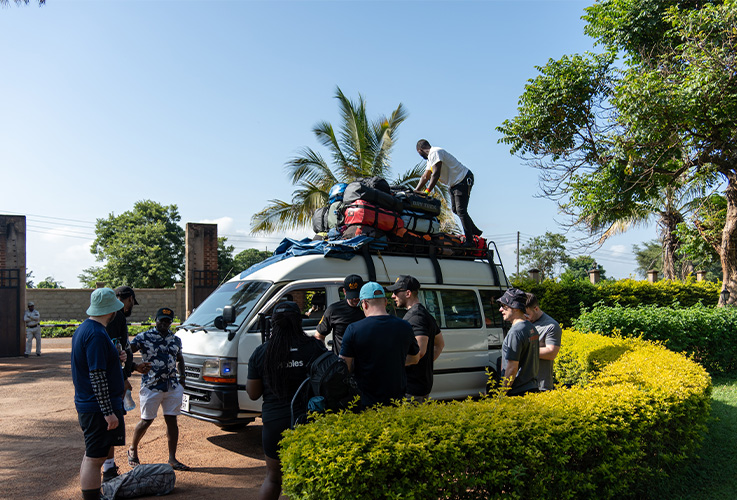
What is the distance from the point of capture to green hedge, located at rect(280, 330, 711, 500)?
304 cm

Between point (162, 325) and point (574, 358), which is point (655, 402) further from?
point (162, 325)

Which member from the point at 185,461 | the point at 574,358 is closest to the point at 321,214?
the point at 185,461

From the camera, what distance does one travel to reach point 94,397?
13.5 feet

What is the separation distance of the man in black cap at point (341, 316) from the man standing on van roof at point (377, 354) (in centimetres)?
102

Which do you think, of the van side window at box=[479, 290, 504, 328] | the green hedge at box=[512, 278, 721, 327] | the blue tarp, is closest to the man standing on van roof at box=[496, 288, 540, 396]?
the blue tarp

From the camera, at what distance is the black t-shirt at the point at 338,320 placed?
203 inches

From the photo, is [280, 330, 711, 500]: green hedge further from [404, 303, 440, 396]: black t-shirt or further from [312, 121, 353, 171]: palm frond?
[312, 121, 353, 171]: palm frond

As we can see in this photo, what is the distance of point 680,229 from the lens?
18.0 metres

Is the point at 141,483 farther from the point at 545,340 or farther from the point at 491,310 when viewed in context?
the point at 491,310

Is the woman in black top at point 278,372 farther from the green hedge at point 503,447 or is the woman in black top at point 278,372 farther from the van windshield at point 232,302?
the van windshield at point 232,302

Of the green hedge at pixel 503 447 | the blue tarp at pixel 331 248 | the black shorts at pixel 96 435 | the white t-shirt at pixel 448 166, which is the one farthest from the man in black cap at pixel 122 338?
the white t-shirt at pixel 448 166

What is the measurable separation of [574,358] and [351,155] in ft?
36.4

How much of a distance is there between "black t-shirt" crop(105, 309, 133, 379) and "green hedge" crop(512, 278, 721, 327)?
9.81 meters

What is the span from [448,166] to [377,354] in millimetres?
5080
